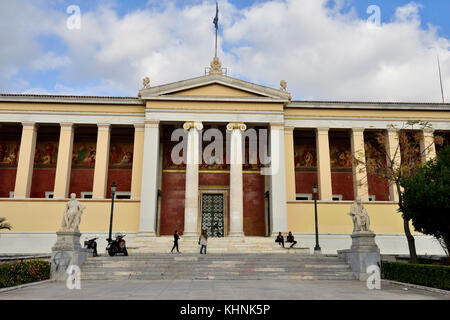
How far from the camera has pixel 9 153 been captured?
2778 centimetres

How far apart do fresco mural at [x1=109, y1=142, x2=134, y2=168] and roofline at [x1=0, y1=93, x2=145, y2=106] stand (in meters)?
3.76

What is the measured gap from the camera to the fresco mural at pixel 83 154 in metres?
27.7

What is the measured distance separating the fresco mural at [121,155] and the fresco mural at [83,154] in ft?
4.30

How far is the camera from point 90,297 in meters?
9.54

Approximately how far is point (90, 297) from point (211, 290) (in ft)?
10.8

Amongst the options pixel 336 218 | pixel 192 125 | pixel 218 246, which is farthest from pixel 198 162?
pixel 336 218

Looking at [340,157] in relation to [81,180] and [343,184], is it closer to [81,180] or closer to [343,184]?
[343,184]

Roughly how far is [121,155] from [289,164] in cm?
1210

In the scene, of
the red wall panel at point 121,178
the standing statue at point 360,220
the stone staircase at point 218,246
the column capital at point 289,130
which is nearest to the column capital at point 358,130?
the column capital at point 289,130

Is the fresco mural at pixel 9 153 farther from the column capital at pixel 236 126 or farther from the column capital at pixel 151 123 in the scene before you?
the column capital at pixel 236 126

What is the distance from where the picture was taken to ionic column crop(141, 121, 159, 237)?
2331cm

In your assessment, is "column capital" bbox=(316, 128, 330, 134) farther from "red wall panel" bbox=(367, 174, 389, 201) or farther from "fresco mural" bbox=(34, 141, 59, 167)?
"fresco mural" bbox=(34, 141, 59, 167)

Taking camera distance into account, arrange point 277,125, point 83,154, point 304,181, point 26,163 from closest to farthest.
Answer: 1. point 26,163
2. point 277,125
3. point 83,154
4. point 304,181

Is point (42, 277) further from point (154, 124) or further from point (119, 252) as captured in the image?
point (154, 124)
